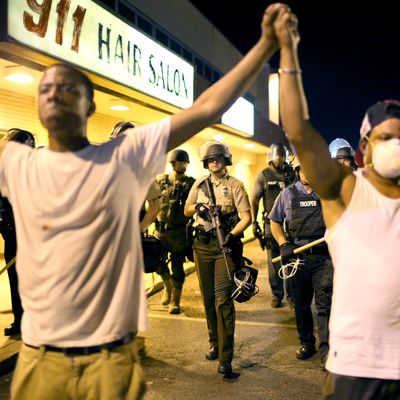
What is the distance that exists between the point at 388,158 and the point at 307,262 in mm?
3284

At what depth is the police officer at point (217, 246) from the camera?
472 centimetres

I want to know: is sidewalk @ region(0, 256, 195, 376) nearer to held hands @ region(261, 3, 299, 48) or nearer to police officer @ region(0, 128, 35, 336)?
police officer @ region(0, 128, 35, 336)

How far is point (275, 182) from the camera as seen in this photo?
7.81 meters

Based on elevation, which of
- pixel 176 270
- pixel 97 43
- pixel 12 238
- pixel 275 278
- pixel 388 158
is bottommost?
pixel 275 278

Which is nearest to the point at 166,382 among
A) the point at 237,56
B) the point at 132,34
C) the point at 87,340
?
the point at 87,340

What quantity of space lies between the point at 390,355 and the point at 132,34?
278 inches

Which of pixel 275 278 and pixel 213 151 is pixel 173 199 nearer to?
pixel 275 278

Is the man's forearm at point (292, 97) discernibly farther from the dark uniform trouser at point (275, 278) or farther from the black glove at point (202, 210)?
the dark uniform trouser at point (275, 278)

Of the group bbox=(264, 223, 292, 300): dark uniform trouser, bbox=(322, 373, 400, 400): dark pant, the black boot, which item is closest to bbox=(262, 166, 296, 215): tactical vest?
bbox=(264, 223, 292, 300): dark uniform trouser

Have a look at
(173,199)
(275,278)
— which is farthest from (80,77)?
(275,278)

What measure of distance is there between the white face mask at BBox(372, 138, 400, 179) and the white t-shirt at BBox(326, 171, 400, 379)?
11 centimetres

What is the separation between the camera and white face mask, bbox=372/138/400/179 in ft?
A: 6.45

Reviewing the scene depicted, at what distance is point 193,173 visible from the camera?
1512 cm

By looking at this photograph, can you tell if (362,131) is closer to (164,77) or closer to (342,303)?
(342,303)
